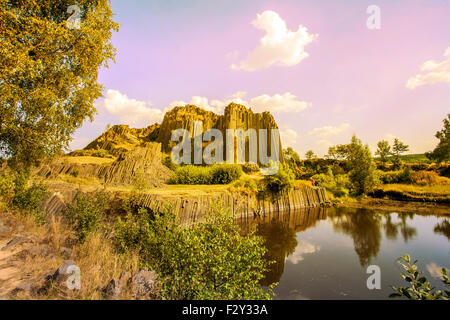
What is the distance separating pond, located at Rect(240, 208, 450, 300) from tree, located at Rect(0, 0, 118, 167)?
942cm

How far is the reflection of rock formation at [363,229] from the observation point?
407 inches

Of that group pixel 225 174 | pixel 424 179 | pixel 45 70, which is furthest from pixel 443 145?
pixel 45 70

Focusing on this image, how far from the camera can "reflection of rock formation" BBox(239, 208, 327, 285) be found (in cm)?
878

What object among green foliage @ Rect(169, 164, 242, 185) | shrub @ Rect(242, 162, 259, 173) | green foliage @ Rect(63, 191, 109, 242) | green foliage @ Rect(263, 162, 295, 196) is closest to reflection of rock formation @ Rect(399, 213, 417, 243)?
green foliage @ Rect(263, 162, 295, 196)

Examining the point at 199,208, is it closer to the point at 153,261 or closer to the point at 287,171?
the point at 153,261

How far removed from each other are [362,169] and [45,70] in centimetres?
3189

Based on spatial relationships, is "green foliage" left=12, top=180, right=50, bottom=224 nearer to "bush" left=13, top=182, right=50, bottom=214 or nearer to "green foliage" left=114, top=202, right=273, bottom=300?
"bush" left=13, top=182, right=50, bottom=214

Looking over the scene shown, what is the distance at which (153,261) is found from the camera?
500cm

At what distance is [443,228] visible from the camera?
46.8ft

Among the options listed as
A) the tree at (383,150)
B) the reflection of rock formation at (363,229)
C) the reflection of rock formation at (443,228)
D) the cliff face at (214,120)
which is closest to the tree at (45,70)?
the reflection of rock formation at (363,229)

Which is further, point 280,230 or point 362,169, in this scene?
point 362,169

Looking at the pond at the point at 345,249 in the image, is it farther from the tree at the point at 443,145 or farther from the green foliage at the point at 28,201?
the tree at the point at 443,145

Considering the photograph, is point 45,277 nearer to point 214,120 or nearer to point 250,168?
point 250,168
